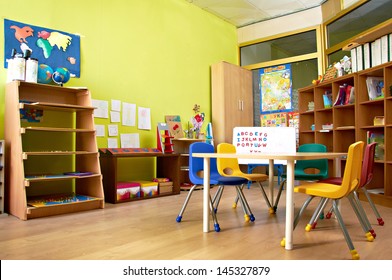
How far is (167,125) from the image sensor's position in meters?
5.13

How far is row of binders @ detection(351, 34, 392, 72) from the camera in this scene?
3850 millimetres

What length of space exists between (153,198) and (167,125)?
4.06ft

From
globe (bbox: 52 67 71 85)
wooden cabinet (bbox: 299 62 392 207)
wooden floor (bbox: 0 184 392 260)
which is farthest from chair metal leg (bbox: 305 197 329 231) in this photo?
globe (bbox: 52 67 71 85)

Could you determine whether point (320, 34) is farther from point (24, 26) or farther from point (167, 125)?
point (24, 26)

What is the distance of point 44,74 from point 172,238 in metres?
2.37

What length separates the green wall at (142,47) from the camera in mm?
4090

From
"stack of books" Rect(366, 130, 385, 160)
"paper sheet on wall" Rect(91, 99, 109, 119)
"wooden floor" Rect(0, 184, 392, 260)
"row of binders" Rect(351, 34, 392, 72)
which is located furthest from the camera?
"paper sheet on wall" Rect(91, 99, 109, 119)

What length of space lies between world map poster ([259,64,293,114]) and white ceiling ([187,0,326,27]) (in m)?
1.01

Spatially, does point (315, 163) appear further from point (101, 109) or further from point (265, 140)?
point (101, 109)

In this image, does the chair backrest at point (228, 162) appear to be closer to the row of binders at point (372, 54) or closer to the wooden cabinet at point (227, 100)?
the row of binders at point (372, 54)

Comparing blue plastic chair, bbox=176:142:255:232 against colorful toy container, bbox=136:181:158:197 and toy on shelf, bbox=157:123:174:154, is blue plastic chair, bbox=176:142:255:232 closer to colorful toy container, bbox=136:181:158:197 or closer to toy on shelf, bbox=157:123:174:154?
colorful toy container, bbox=136:181:158:197

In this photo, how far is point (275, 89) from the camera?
6484 mm

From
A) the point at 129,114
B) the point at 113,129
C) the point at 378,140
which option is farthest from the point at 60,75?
the point at 378,140

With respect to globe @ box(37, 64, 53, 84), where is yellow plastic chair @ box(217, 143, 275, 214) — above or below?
below
